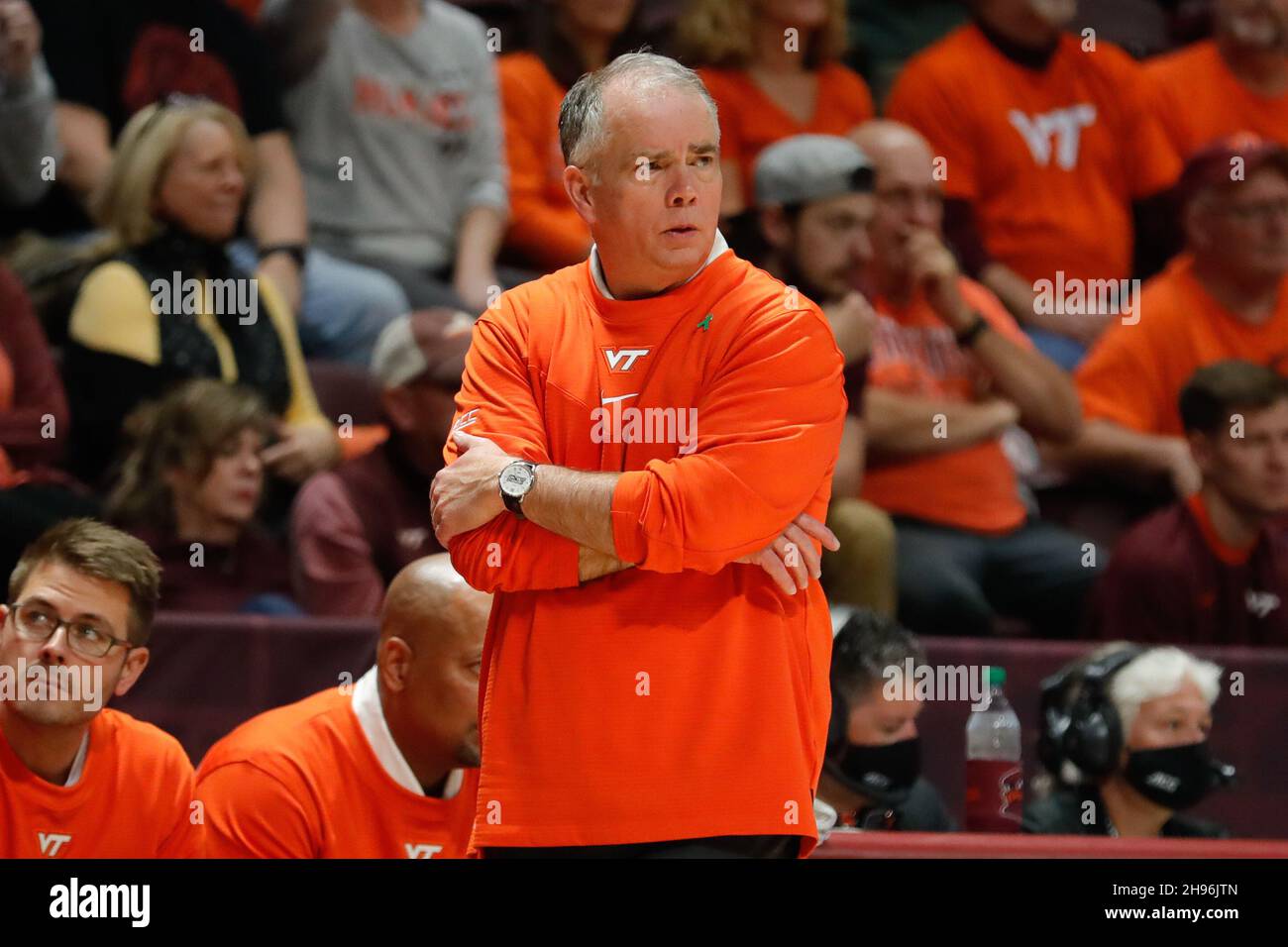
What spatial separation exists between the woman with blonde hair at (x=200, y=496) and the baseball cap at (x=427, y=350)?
0.32 meters

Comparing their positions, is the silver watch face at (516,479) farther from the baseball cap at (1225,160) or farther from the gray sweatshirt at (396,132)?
the baseball cap at (1225,160)

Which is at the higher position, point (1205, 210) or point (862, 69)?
point (862, 69)

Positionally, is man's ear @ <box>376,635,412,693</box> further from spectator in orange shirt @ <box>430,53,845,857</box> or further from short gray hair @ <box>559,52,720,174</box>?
short gray hair @ <box>559,52,720,174</box>

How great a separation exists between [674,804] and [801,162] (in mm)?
2815

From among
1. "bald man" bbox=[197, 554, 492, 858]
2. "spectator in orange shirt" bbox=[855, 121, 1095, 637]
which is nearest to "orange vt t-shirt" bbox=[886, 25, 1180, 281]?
"spectator in orange shirt" bbox=[855, 121, 1095, 637]

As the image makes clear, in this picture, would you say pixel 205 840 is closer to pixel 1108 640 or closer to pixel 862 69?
pixel 1108 640

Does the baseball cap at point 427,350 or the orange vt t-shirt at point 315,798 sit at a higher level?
the baseball cap at point 427,350

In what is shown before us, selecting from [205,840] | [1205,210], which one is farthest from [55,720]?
[1205,210]

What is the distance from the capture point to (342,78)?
17.1ft

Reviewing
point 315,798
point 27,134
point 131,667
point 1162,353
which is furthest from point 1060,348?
point 131,667

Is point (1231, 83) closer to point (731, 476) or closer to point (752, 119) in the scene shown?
point (752, 119)

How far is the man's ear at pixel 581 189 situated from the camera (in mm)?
2348

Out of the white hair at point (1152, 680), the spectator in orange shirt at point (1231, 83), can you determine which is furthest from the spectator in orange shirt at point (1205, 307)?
the white hair at point (1152, 680)

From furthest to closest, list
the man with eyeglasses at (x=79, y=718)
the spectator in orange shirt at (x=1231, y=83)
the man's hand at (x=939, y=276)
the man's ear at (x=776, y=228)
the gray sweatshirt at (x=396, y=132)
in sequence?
1. the spectator in orange shirt at (x=1231, y=83)
2. the gray sweatshirt at (x=396, y=132)
3. the man's hand at (x=939, y=276)
4. the man's ear at (x=776, y=228)
5. the man with eyeglasses at (x=79, y=718)
